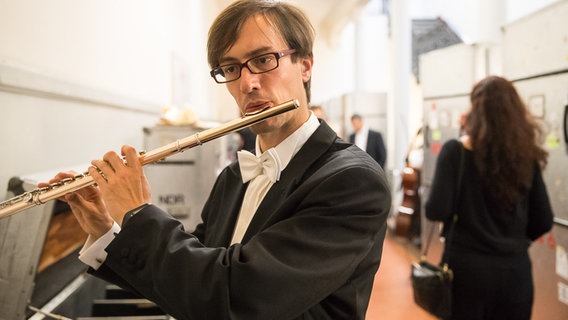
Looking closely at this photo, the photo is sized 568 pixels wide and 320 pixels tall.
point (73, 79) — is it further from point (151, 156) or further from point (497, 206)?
point (497, 206)

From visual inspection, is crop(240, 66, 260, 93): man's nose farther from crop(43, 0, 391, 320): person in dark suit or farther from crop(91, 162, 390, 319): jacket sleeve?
crop(91, 162, 390, 319): jacket sleeve

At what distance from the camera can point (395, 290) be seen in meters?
3.90

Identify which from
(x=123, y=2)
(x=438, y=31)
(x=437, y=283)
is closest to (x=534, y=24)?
(x=437, y=283)

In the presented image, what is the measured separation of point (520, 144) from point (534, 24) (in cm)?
116

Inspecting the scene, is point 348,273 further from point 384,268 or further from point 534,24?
point 384,268

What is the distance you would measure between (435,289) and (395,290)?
6.27 ft

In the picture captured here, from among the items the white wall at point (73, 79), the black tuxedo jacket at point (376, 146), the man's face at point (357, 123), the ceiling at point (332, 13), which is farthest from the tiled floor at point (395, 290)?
the ceiling at point (332, 13)

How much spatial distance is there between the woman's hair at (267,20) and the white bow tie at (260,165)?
0.73 ft

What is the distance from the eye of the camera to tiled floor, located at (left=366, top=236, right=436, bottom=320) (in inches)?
131

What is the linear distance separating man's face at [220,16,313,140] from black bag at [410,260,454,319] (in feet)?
4.47

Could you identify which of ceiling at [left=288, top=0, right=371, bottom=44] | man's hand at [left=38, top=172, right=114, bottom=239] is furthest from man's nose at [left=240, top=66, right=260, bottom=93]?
ceiling at [left=288, top=0, right=371, bottom=44]

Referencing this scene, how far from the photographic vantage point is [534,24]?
264cm

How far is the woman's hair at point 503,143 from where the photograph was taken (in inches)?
73.4

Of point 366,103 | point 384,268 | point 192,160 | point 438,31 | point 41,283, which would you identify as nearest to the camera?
point 41,283
